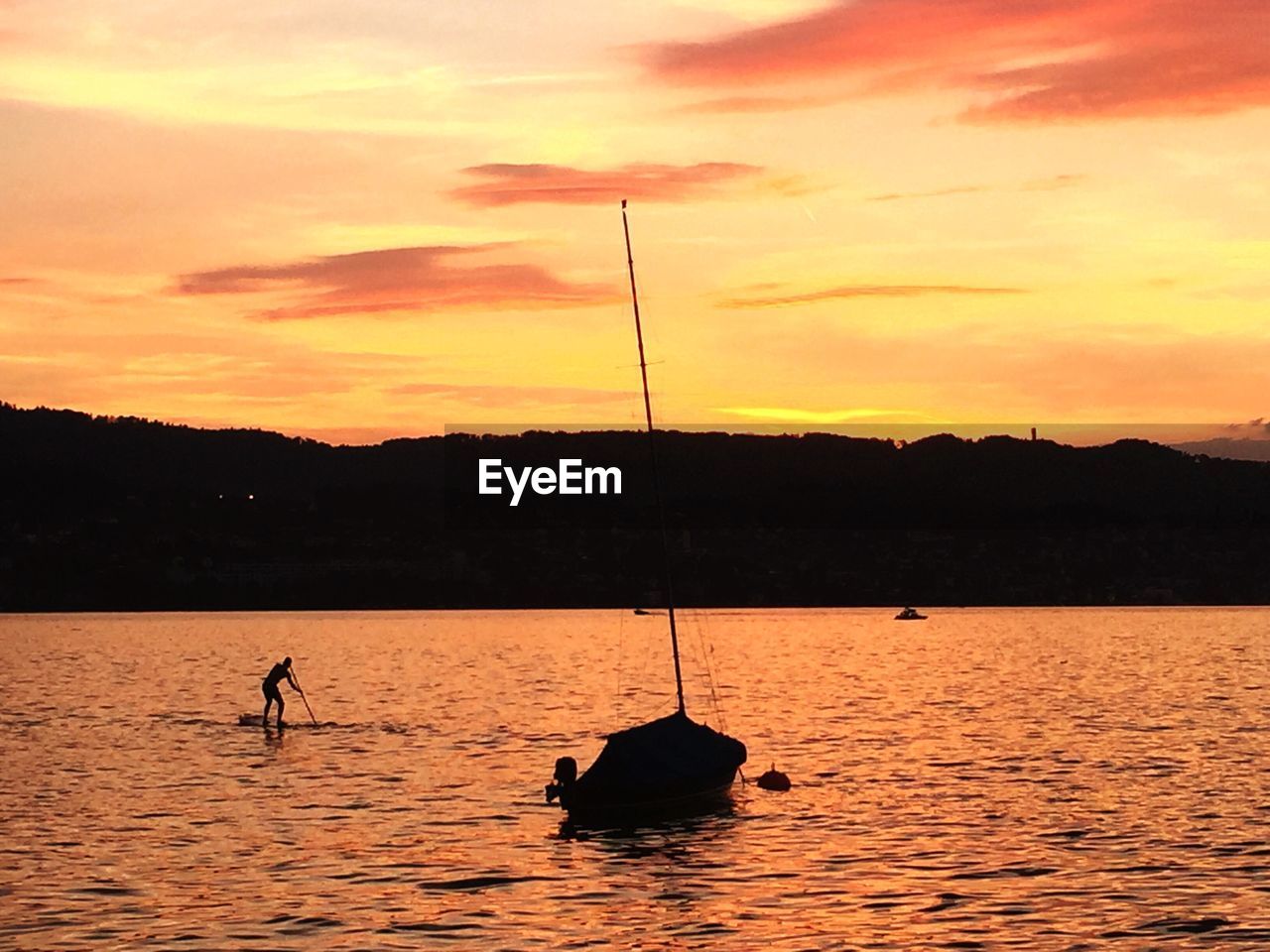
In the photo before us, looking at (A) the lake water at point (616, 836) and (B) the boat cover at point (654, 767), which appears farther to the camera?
(B) the boat cover at point (654, 767)

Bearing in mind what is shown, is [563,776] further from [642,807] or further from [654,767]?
[654,767]

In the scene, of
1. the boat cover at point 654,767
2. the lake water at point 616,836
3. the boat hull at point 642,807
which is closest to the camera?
the lake water at point 616,836

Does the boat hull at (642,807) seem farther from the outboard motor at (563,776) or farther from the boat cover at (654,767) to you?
the outboard motor at (563,776)

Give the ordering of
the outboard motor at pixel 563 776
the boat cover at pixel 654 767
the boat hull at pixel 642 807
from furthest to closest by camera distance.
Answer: the outboard motor at pixel 563 776, the boat hull at pixel 642 807, the boat cover at pixel 654 767

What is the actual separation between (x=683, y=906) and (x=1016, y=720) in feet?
208

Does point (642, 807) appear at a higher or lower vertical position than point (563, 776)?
lower

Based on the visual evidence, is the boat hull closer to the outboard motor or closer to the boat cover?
the boat cover

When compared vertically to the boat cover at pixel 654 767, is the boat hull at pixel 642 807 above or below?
below

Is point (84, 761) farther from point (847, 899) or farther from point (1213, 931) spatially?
point (1213, 931)

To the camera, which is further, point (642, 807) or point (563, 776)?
point (642, 807)

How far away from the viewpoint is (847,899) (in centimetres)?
4069

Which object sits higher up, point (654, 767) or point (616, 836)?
point (654, 767)

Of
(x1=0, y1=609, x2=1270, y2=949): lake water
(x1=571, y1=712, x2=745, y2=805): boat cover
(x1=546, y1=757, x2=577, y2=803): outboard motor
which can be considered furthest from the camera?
(x1=546, y1=757, x2=577, y2=803): outboard motor

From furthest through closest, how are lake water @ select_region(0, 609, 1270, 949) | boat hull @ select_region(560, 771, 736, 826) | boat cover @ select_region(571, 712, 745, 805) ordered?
boat hull @ select_region(560, 771, 736, 826) → boat cover @ select_region(571, 712, 745, 805) → lake water @ select_region(0, 609, 1270, 949)
